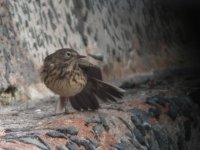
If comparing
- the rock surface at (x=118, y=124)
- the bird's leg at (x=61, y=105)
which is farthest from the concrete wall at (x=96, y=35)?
the bird's leg at (x=61, y=105)

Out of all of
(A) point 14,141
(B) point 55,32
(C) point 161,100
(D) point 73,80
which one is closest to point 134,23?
(B) point 55,32

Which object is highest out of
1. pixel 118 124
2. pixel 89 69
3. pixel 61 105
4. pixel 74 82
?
pixel 89 69

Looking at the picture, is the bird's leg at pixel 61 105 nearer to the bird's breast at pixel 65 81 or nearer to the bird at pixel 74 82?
the bird at pixel 74 82

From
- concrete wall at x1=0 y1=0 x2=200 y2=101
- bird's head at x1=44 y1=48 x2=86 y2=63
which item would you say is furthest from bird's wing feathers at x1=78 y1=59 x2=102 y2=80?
concrete wall at x1=0 y1=0 x2=200 y2=101

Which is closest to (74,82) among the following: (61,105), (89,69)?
(61,105)

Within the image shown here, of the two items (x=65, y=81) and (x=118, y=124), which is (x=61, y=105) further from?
(x=118, y=124)

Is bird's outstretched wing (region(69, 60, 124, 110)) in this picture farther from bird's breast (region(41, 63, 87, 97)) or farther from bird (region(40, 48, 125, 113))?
bird's breast (region(41, 63, 87, 97))

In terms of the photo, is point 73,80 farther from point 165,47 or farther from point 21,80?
point 165,47
